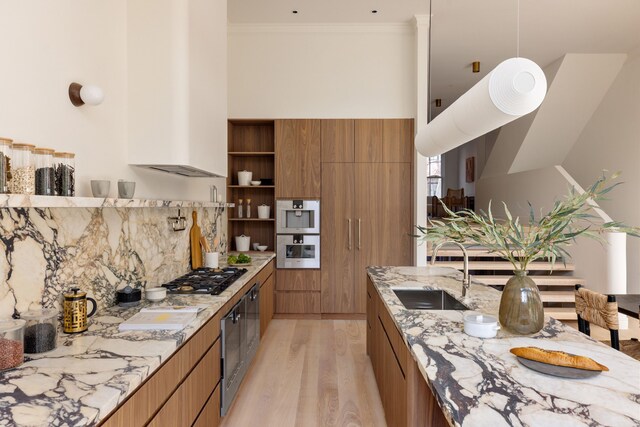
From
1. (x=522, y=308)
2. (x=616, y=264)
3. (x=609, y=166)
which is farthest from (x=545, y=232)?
(x=609, y=166)

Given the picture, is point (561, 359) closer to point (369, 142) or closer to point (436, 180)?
point (369, 142)

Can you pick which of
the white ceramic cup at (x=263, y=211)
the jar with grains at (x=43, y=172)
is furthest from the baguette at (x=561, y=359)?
the white ceramic cup at (x=263, y=211)

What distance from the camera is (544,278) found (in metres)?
5.20

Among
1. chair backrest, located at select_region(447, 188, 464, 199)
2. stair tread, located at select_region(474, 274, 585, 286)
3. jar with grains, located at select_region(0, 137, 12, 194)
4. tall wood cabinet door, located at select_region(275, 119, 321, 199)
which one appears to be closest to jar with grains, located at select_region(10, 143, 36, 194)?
jar with grains, located at select_region(0, 137, 12, 194)

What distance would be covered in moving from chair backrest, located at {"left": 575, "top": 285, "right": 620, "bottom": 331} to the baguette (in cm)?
93

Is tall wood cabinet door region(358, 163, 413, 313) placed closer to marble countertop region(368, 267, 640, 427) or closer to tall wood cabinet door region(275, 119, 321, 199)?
tall wood cabinet door region(275, 119, 321, 199)

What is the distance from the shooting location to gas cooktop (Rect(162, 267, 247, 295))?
2.64 m

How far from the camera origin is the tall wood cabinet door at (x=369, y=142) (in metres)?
4.85

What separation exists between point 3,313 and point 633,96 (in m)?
7.00

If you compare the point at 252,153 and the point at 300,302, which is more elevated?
the point at 252,153

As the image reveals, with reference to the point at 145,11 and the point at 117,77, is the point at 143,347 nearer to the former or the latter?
the point at 117,77

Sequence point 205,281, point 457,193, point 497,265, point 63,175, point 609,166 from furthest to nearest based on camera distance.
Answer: point 457,193 → point 609,166 → point 497,265 → point 205,281 → point 63,175

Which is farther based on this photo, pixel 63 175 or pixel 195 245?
pixel 195 245

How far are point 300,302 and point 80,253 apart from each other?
319 centimetres
